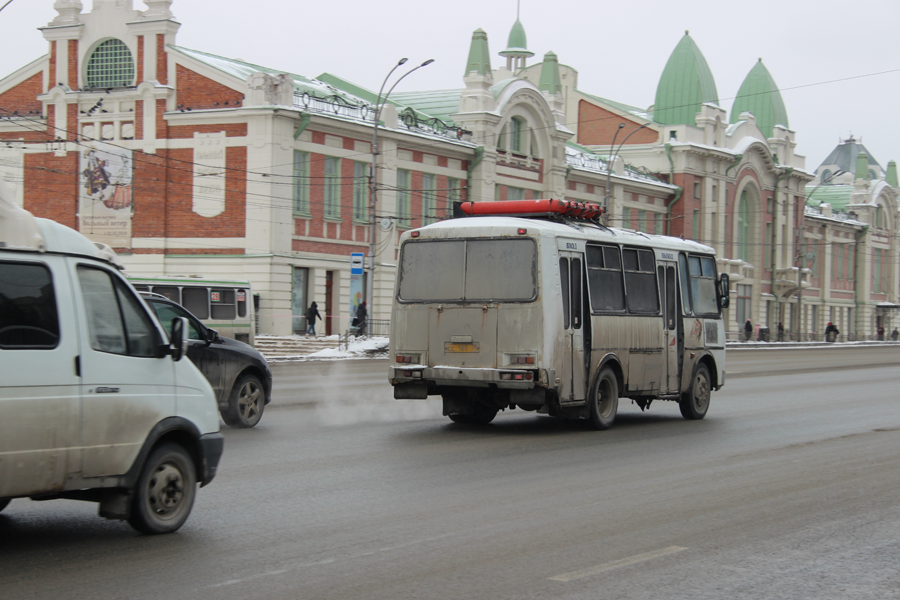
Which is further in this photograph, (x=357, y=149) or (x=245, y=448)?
(x=357, y=149)

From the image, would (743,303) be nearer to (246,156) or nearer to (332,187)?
(332,187)

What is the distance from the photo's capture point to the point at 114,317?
7.44 metres

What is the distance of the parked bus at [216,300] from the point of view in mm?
30453

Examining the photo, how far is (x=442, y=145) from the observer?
48.6 meters

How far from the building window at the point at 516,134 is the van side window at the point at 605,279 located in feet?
125

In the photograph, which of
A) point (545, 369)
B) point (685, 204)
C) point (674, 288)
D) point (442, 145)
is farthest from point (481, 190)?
point (545, 369)

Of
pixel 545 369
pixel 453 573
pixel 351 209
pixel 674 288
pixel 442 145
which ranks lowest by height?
pixel 453 573

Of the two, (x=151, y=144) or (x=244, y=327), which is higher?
(x=151, y=144)

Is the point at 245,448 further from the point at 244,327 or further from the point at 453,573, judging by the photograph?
the point at 244,327

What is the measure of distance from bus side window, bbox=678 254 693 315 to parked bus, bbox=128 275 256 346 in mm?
16128

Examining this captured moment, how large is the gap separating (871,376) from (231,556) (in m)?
27.0

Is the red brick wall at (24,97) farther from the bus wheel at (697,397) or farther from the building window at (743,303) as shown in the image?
the building window at (743,303)

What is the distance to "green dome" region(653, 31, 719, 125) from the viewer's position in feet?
232

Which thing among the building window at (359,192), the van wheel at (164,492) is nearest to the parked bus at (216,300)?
the building window at (359,192)
